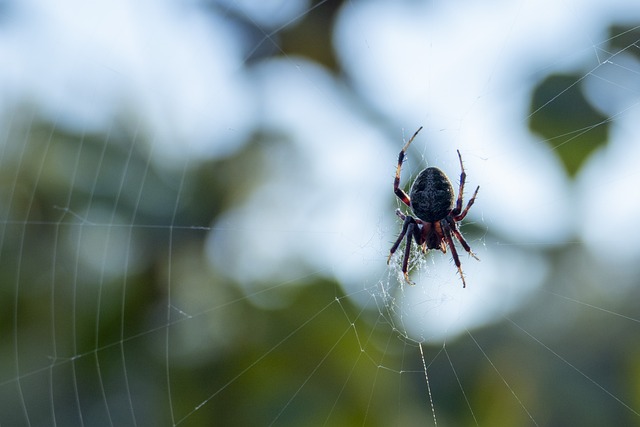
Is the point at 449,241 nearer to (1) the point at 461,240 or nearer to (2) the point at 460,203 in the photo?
(1) the point at 461,240

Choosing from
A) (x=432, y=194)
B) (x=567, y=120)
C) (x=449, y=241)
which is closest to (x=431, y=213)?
(x=432, y=194)

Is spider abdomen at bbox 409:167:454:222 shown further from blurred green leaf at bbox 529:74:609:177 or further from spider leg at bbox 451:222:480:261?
blurred green leaf at bbox 529:74:609:177

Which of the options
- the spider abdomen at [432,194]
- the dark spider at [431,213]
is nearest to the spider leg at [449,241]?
the dark spider at [431,213]

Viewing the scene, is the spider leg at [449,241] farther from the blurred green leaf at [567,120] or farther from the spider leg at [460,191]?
the blurred green leaf at [567,120]

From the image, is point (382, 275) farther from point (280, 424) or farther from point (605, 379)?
point (605, 379)

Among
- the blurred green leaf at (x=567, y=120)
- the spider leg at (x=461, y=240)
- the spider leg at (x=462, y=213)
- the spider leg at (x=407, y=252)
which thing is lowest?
the spider leg at (x=407, y=252)

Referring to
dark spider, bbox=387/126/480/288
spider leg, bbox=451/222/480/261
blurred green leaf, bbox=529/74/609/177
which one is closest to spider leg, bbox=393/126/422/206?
dark spider, bbox=387/126/480/288

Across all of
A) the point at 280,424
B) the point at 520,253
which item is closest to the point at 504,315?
the point at 520,253
